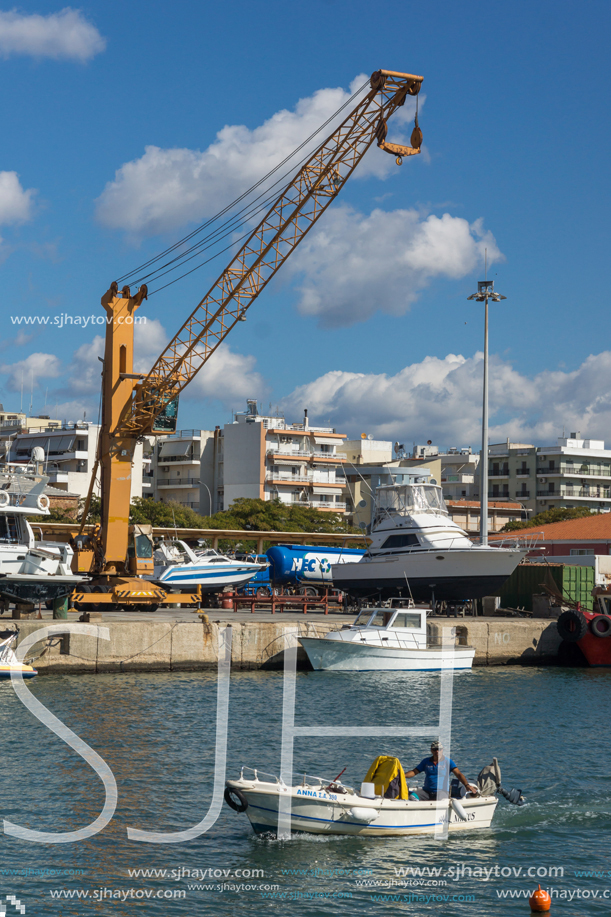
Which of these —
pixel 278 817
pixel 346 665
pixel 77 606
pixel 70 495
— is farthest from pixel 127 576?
pixel 70 495

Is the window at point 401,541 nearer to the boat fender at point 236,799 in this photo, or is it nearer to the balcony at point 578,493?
the boat fender at point 236,799

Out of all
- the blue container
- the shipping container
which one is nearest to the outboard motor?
the shipping container

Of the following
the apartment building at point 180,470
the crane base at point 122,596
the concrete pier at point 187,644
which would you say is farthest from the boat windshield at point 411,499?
the apartment building at point 180,470

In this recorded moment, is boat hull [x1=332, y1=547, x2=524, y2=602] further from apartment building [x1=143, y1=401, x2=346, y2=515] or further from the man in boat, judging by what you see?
apartment building [x1=143, y1=401, x2=346, y2=515]

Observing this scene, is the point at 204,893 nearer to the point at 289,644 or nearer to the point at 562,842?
the point at 562,842

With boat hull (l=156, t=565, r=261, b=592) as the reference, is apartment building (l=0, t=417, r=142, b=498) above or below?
above

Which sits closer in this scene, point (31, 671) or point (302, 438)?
point (31, 671)

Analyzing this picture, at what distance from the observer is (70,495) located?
252 feet

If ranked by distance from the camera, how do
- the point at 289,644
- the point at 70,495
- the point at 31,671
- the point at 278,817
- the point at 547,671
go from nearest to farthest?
1. the point at 278,817
2. the point at 31,671
3. the point at 289,644
4. the point at 547,671
5. the point at 70,495

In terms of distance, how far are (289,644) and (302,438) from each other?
6729 cm

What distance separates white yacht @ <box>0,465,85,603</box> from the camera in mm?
32406

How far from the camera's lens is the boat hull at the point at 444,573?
39.7 metres

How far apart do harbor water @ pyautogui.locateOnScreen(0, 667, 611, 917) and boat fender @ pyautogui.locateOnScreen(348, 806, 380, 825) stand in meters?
0.45

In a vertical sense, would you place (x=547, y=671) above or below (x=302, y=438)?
below
